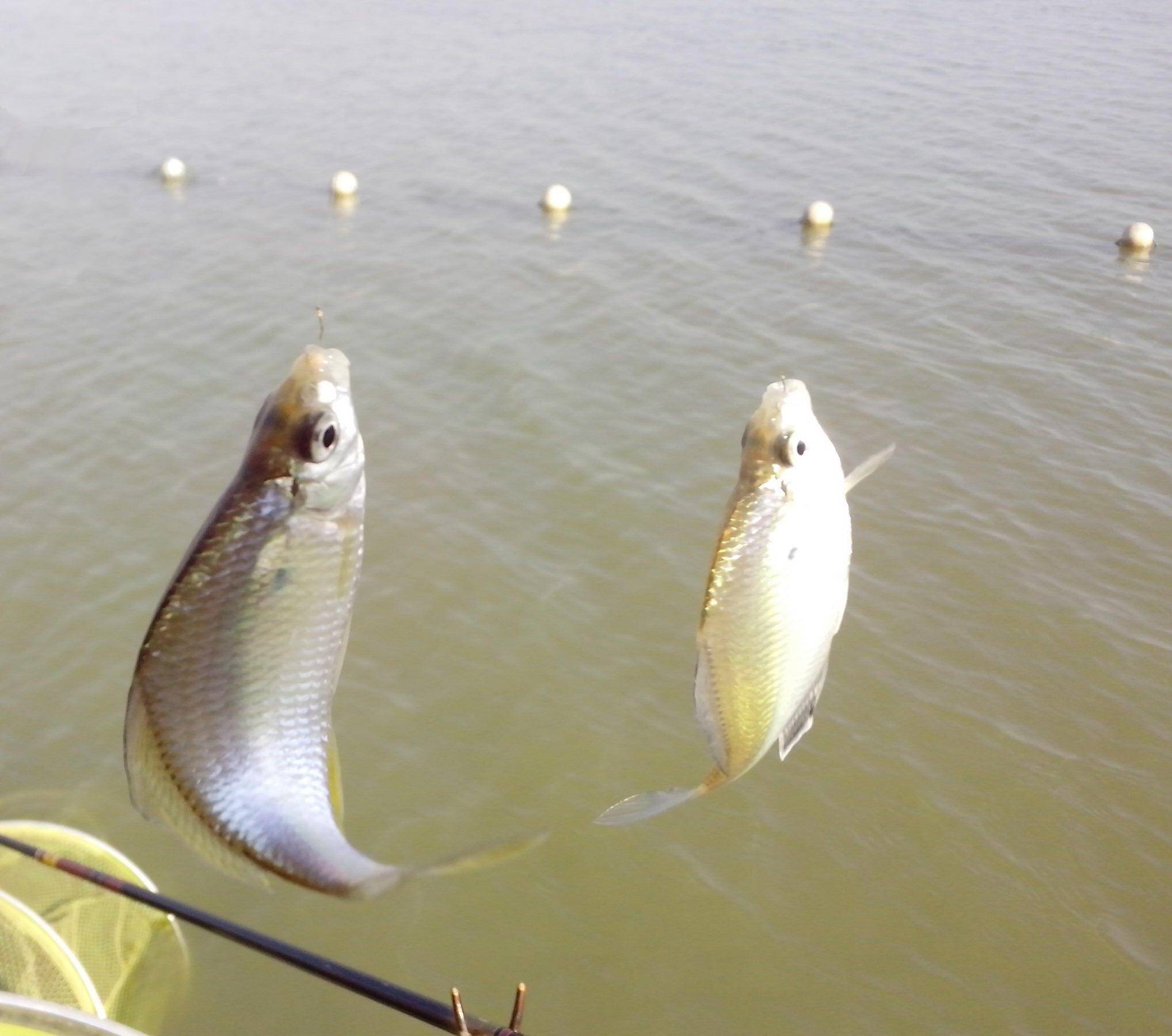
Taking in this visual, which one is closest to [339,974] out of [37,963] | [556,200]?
[37,963]

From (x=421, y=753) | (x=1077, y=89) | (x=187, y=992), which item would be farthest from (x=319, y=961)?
(x=1077, y=89)

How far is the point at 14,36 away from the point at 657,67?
1053 cm

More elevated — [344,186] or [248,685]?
[248,685]

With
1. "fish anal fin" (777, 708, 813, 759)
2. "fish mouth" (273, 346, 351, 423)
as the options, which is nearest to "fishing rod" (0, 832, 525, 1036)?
"fish anal fin" (777, 708, 813, 759)

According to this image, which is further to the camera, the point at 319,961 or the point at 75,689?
the point at 75,689

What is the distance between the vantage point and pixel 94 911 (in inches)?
185

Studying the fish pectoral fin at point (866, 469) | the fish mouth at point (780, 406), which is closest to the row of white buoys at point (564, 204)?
the fish pectoral fin at point (866, 469)

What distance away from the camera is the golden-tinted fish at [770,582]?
8.00 feet

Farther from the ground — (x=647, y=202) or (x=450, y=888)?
(x=647, y=202)

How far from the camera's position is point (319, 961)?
284 cm

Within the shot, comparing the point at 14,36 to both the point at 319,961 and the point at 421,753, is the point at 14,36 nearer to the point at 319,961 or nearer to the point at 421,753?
the point at 421,753

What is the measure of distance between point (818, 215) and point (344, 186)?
4.95 meters

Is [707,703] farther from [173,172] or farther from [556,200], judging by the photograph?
[173,172]

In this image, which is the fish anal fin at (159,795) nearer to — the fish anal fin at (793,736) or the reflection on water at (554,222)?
the fish anal fin at (793,736)
